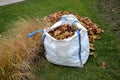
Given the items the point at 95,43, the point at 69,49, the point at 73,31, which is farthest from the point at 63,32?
the point at 95,43

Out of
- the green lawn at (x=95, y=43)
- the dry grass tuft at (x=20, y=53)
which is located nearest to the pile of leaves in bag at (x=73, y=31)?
the green lawn at (x=95, y=43)

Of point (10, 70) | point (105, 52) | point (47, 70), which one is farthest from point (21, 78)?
point (105, 52)

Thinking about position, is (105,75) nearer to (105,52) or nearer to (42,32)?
(105,52)

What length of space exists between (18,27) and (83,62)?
4.45ft

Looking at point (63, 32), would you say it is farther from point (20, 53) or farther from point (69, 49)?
point (20, 53)

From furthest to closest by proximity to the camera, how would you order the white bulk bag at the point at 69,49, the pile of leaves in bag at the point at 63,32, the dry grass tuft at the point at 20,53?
the pile of leaves in bag at the point at 63,32, the white bulk bag at the point at 69,49, the dry grass tuft at the point at 20,53

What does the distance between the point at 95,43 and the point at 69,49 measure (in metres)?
0.92

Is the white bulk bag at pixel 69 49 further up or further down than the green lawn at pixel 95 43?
further up

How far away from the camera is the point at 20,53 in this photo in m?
3.33

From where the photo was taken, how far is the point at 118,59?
141 inches

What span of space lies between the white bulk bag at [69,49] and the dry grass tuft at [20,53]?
25 cm

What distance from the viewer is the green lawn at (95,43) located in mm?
3326

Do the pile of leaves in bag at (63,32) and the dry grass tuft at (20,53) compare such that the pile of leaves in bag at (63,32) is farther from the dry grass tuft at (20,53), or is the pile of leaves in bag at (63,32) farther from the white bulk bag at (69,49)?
the dry grass tuft at (20,53)

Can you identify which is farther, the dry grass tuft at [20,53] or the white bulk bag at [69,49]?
the white bulk bag at [69,49]
